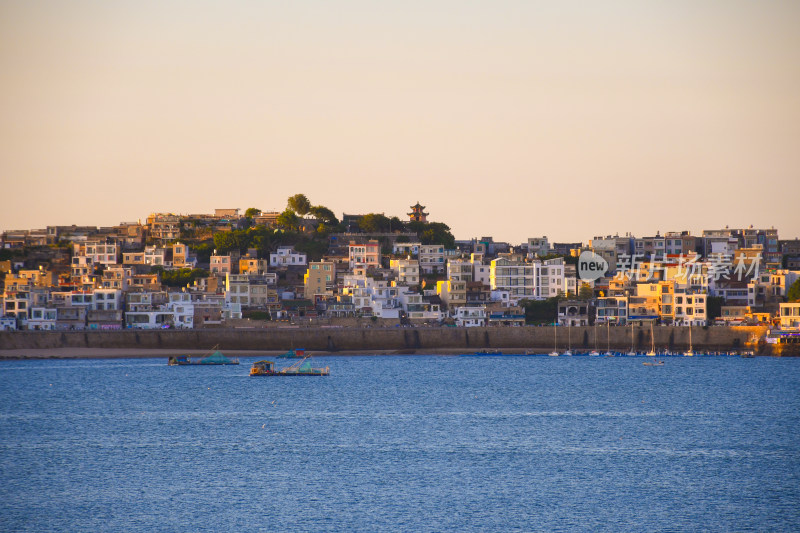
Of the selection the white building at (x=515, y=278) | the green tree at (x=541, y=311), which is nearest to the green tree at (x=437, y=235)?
the white building at (x=515, y=278)

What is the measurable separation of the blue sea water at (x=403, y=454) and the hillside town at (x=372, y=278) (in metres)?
28.2

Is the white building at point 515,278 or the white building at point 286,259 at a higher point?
the white building at point 286,259

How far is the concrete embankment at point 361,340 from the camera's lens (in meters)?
100

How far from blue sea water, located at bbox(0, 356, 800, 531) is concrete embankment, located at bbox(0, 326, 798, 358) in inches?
827

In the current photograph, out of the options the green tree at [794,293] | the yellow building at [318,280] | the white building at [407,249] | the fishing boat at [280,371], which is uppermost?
the white building at [407,249]

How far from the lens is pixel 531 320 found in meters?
111

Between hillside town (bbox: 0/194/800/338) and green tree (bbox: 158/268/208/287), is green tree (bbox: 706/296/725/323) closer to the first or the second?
hillside town (bbox: 0/194/800/338)

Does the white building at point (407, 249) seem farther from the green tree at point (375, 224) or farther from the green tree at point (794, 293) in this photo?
the green tree at point (794, 293)

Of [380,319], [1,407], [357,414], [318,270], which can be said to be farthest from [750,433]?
[318,270]

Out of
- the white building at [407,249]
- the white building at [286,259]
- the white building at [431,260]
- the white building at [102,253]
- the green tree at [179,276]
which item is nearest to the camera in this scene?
the green tree at [179,276]

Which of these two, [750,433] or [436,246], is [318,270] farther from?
[750,433]

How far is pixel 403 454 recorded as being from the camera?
47031 mm

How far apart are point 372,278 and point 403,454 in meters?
66.9

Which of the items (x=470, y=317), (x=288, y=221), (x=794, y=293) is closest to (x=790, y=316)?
(x=794, y=293)
